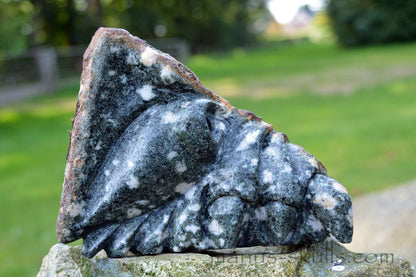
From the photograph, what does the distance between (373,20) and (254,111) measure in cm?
1637

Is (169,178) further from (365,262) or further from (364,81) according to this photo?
(364,81)

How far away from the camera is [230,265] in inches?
89.3

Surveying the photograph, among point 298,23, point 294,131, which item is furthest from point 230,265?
point 298,23

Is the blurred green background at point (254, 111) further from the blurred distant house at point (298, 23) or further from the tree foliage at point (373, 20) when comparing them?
the blurred distant house at point (298, 23)

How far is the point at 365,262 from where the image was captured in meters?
2.34

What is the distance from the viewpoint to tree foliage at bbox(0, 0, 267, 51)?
1900 centimetres

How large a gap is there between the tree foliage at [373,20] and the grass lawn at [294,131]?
7.89 m

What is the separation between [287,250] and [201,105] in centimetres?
88

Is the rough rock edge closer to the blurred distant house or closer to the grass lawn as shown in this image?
the grass lawn

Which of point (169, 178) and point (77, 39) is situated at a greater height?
point (77, 39)

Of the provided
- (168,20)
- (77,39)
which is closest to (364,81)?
(77,39)

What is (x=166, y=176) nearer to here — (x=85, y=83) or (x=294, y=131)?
(x=85, y=83)

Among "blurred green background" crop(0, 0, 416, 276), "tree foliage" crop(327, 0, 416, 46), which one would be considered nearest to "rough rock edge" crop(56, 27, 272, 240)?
"blurred green background" crop(0, 0, 416, 276)

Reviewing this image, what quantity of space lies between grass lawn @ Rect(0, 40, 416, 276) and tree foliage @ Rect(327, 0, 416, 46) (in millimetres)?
7891
